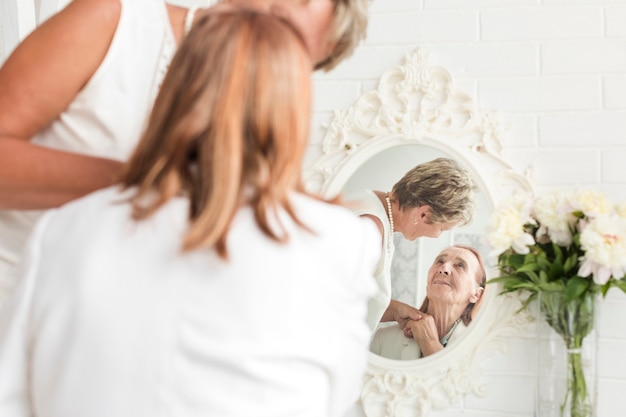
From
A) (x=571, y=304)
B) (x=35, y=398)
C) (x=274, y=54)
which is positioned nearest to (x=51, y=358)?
(x=35, y=398)

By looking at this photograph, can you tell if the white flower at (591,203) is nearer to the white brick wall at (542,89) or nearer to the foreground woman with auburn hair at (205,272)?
the white brick wall at (542,89)

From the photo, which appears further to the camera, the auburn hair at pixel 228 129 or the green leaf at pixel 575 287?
the green leaf at pixel 575 287

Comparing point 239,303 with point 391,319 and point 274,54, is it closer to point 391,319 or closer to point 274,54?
point 274,54

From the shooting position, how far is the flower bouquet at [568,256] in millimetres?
2354

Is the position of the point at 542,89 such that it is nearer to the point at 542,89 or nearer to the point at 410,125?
the point at 542,89

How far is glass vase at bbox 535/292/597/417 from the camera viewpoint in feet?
7.89

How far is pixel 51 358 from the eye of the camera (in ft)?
2.80

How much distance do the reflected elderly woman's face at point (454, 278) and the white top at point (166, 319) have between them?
1.85 metres

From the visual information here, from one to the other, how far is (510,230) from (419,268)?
0.37m

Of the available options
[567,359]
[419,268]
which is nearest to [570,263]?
[567,359]

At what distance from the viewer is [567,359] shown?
7.98 ft

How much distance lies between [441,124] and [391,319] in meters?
0.64

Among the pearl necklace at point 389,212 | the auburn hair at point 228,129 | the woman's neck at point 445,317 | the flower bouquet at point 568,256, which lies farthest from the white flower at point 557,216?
the auburn hair at point 228,129

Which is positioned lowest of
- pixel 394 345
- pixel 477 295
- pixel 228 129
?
pixel 394 345
